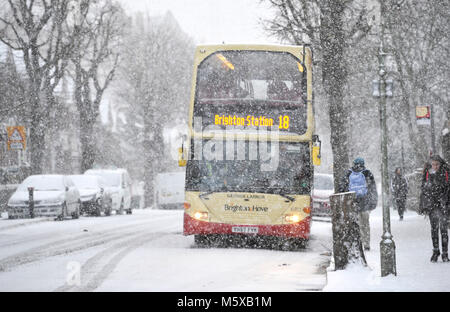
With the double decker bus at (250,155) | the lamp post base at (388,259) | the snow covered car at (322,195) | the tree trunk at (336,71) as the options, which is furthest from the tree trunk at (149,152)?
the lamp post base at (388,259)

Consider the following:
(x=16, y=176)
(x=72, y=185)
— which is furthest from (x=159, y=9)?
(x=72, y=185)

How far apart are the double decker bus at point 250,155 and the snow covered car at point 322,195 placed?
47.6ft

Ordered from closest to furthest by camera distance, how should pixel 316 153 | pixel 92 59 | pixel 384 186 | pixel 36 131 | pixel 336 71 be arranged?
pixel 384 186, pixel 316 153, pixel 336 71, pixel 36 131, pixel 92 59

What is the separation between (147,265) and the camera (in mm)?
13297

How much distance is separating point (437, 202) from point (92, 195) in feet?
77.0

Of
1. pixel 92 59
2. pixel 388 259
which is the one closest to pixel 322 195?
pixel 92 59

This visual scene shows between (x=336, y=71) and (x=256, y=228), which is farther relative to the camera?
(x=336, y=71)

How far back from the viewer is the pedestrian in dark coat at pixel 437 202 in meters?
13.5

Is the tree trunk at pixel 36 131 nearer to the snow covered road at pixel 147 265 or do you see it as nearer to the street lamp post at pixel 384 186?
the snow covered road at pixel 147 265

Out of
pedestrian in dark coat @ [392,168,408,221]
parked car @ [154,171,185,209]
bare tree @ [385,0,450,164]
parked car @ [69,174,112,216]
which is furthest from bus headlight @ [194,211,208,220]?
parked car @ [154,171,185,209]

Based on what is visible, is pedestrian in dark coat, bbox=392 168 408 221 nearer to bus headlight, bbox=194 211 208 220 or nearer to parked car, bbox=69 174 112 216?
parked car, bbox=69 174 112 216

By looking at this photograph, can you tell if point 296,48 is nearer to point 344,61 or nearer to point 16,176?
point 344,61

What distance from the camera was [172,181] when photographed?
52.1m

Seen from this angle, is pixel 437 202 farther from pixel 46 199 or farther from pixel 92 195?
pixel 92 195
